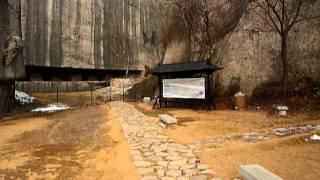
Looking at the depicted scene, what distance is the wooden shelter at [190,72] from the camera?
Result: 15961 mm

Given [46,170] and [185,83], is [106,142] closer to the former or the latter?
[46,170]

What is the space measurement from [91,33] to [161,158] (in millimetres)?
27649

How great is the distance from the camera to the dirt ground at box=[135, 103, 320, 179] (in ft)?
19.6

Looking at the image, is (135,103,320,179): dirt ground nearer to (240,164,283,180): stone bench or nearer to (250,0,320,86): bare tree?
(240,164,283,180): stone bench

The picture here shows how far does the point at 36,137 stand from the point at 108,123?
113 inches

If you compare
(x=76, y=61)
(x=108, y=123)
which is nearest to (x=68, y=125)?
(x=108, y=123)

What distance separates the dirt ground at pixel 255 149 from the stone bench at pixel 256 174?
40cm

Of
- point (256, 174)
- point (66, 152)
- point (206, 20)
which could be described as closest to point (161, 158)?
point (256, 174)

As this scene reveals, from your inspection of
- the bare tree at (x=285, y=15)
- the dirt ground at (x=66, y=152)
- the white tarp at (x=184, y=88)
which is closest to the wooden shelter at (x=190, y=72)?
the white tarp at (x=184, y=88)

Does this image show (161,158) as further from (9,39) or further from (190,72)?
(9,39)

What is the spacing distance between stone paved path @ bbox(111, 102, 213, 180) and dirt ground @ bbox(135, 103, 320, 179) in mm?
300

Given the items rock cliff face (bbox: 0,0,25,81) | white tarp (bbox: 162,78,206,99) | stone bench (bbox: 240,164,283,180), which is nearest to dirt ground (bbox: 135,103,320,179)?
stone bench (bbox: 240,164,283,180)

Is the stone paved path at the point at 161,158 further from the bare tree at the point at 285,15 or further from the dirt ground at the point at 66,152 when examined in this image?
the bare tree at the point at 285,15

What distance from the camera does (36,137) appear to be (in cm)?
1064
